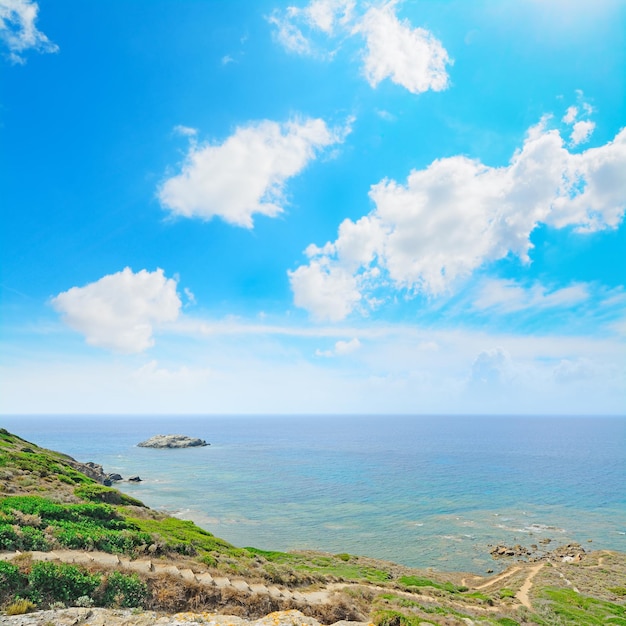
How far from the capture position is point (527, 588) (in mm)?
40688

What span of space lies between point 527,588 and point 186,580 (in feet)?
143

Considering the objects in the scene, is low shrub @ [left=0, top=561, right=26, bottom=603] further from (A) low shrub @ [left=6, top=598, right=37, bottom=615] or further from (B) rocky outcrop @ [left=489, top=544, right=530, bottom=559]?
(B) rocky outcrop @ [left=489, top=544, right=530, bottom=559]

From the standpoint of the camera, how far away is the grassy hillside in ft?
42.8

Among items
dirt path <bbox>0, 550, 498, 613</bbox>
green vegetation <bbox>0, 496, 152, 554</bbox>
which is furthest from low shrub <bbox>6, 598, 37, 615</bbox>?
green vegetation <bbox>0, 496, 152, 554</bbox>

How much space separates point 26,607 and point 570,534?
79.5 m

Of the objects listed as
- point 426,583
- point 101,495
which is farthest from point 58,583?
point 426,583

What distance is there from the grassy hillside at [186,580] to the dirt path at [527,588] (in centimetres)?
18

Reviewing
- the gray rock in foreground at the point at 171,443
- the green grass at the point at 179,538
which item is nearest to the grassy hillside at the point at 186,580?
the green grass at the point at 179,538

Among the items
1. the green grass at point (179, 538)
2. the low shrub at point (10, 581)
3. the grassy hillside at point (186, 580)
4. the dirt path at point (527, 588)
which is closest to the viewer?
the low shrub at point (10, 581)

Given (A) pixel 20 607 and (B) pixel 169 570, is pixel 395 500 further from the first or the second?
(A) pixel 20 607

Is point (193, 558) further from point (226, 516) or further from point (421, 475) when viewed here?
point (421, 475)

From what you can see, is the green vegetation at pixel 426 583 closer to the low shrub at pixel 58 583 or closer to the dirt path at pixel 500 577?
the dirt path at pixel 500 577

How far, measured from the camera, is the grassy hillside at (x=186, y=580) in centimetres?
1305

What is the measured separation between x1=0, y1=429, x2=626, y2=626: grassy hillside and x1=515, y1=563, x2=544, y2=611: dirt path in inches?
7.2
